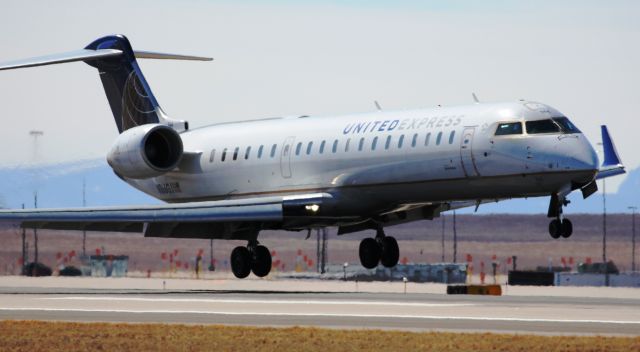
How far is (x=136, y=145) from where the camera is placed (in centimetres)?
5372

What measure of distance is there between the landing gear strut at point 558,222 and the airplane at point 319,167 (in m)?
0.06

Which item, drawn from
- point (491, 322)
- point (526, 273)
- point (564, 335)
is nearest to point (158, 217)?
point (491, 322)

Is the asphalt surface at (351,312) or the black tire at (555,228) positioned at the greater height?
the black tire at (555,228)

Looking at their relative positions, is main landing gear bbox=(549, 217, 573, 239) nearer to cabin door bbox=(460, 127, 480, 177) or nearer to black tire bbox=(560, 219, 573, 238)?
black tire bbox=(560, 219, 573, 238)

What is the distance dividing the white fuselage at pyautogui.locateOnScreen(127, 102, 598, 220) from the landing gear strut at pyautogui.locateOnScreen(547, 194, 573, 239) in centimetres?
40

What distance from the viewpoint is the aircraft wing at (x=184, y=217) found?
5118 centimetres

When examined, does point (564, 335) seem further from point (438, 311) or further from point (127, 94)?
point (127, 94)

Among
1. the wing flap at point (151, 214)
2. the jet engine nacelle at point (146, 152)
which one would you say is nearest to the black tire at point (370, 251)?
the wing flap at point (151, 214)

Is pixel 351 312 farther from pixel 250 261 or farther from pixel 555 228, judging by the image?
pixel 250 261

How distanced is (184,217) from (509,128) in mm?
13373

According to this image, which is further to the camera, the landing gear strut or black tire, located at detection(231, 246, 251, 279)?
black tire, located at detection(231, 246, 251, 279)

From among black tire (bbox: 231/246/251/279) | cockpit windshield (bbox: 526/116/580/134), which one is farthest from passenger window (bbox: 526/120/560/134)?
black tire (bbox: 231/246/251/279)

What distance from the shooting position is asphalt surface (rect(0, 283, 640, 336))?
33656mm

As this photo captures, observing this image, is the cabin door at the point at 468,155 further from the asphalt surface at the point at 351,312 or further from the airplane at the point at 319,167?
the asphalt surface at the point at 351,312
